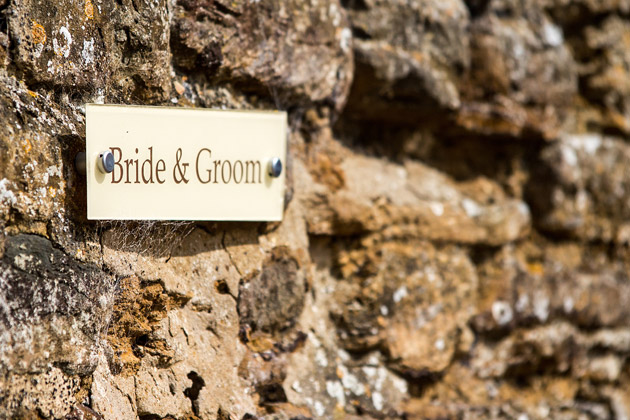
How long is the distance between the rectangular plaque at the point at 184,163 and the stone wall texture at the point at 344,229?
4 cm

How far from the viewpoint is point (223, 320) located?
1.04m

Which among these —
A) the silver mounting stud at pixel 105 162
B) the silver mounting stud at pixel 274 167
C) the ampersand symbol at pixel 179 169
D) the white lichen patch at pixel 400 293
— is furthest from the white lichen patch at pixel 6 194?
the white lichen patch at pixel 400 293

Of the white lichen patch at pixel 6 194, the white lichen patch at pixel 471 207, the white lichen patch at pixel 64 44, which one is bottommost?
the white lichen patch at pixel 6 194

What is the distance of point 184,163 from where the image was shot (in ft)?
3.08

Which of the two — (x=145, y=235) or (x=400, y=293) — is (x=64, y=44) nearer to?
(x=145, y=235)

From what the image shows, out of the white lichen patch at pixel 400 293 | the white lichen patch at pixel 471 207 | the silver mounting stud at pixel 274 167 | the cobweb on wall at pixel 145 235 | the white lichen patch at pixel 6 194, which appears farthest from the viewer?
the white lichen patch at pixel 471 207

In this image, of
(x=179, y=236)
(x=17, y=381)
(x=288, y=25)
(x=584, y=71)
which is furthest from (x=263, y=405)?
(x=584, y=71)

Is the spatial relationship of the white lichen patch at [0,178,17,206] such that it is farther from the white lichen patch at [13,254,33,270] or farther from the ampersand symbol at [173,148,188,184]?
the ampersand symbol at [173,148,188,184]

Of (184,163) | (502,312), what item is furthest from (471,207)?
(184,163)

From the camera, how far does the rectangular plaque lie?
2.83ft

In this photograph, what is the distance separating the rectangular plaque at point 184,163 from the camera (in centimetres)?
86

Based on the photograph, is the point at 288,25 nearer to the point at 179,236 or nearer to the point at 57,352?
the point at 179,236

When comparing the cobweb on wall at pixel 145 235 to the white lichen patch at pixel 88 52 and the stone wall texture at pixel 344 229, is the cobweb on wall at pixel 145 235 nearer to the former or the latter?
the stone wall texture at pixel 344 229

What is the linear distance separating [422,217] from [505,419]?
0.49 metres
